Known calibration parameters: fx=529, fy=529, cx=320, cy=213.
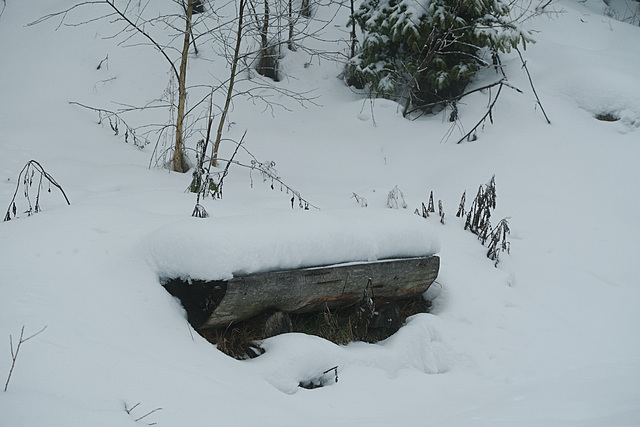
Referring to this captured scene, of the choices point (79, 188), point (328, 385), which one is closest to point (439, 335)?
point (328, 385)

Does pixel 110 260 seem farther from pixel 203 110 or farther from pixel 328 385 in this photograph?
pixel 203 110

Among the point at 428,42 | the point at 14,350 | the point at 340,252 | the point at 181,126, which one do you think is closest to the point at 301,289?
the point at 340,252

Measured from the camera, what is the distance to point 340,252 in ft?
9.37

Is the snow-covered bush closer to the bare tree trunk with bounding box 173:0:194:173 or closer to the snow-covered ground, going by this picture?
the snow-covered ground

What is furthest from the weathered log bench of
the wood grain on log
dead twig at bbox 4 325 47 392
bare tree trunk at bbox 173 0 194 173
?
bare tree trunk at bbox 173 0 194 173

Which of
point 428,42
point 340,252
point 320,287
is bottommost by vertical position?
point 320,287

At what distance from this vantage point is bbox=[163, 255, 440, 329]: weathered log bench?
2488 millimetres

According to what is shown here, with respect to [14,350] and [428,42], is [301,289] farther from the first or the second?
[428,42]

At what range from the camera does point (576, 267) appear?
4172 mm

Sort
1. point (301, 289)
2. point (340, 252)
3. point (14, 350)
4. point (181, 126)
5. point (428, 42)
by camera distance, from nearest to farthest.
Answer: point (14, 350), point (301, 289), point (340, 252), point (181, 126), point (428, 42)

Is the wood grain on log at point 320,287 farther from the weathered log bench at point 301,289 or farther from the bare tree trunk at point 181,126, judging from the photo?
the bare tree trunk at point 181,126

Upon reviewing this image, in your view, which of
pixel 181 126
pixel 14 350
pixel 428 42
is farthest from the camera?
pixel 428 42

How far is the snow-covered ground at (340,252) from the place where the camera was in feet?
6.63

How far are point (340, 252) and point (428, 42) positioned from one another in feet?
15.1
